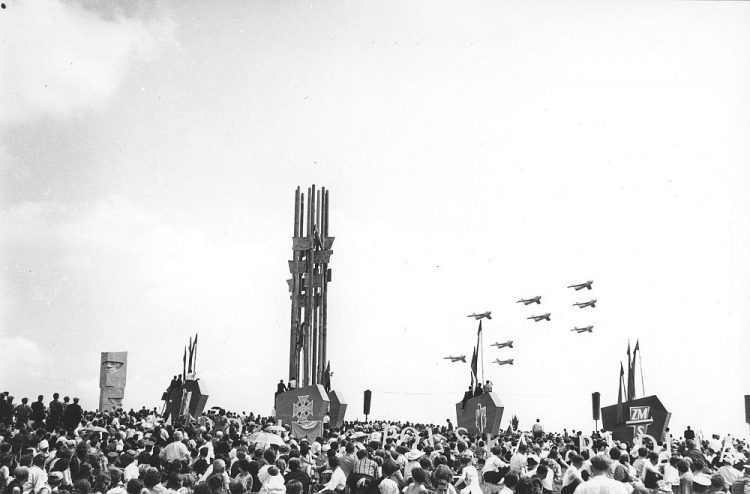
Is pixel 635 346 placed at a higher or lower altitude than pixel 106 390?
higher

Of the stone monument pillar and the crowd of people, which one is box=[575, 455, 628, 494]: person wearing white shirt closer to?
the crowd of people

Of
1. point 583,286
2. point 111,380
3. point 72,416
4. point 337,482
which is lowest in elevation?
point 337,482

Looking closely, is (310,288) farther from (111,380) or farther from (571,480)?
(571,480)

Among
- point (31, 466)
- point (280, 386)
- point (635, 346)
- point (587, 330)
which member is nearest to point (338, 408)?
point (280, 386)

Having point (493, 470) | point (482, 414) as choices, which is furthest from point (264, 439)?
point (482, 414)

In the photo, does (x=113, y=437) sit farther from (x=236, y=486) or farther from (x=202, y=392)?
(x=202, y=392)

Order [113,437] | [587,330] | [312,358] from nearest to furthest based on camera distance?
[113,437] < [312,358] < [587,330]

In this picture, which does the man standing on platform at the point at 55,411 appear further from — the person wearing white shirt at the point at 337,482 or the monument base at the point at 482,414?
the person wearing white shirt at the point at 337,482
